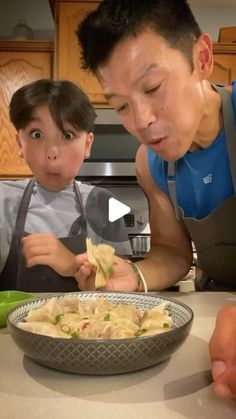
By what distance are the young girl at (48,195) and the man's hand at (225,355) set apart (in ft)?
2.25

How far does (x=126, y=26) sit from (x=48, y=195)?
1.83 feet

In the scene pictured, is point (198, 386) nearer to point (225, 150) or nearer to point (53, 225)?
point (225, 150)

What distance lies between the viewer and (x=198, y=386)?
429 mm

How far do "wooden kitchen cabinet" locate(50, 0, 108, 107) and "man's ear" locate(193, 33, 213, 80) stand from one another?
1.29 meters

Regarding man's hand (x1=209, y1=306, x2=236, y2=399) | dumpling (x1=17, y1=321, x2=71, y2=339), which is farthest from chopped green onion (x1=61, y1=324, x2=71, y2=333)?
→ man's hand (x1=209, y1=306, x2=236, y2=399)

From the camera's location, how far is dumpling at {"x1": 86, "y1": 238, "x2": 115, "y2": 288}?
0.76 meters

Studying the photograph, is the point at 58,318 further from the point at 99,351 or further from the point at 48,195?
the point at 48,195

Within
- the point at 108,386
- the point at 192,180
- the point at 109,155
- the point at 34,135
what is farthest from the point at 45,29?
the point at 108,386

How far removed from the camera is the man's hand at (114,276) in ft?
2.64

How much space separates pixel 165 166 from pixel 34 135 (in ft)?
1.26

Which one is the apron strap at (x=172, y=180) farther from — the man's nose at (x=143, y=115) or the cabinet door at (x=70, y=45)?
Answer: the cabinet door at (x=70, y=45)

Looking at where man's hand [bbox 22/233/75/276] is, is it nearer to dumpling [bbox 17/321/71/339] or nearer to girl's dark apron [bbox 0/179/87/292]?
girl's dark apron [bbox 0/179/87/292]

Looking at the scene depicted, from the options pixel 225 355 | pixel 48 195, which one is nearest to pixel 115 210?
pixel 48 195
